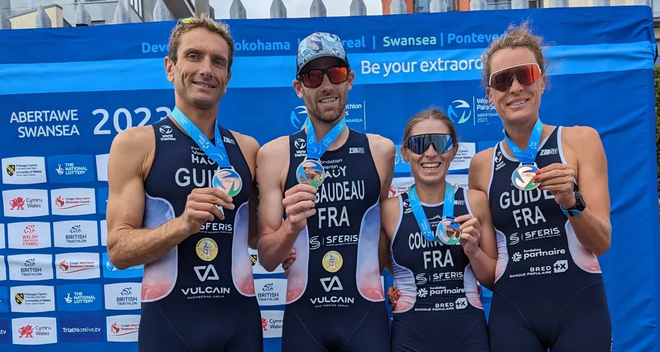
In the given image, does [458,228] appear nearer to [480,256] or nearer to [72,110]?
[480,256]

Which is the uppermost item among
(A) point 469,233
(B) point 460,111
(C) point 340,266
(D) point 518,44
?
(D) point 518,44

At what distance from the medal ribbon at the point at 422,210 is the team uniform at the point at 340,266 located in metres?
0.21

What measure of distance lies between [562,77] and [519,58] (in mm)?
1812

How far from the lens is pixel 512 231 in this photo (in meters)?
2.96

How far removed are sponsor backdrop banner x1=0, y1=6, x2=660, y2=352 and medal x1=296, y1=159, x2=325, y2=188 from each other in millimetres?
1834

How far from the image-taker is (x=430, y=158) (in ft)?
9.89

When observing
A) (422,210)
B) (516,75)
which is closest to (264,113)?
(422,210)

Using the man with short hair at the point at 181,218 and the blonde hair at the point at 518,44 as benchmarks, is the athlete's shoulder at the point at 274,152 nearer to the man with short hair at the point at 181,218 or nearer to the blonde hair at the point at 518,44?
the man with short hair at the point at 181,218

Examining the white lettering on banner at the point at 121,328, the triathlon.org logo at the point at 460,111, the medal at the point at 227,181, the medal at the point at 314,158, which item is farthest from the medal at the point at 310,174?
the white lettering on banner at the point at 121,328

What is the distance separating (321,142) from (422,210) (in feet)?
2.27

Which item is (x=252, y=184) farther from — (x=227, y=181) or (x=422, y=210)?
(x=422, y=210)

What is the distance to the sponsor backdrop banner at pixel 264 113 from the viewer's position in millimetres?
4488

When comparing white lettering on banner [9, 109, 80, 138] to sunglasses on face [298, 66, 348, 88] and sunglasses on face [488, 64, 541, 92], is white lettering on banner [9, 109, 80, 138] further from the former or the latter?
sunglasses on face [488, 64, 541, 92]

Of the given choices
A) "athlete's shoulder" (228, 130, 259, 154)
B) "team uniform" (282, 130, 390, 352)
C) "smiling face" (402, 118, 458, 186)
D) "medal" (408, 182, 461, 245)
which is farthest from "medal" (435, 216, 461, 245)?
"athlete's shoulder" (228, 130, 259, 154)
